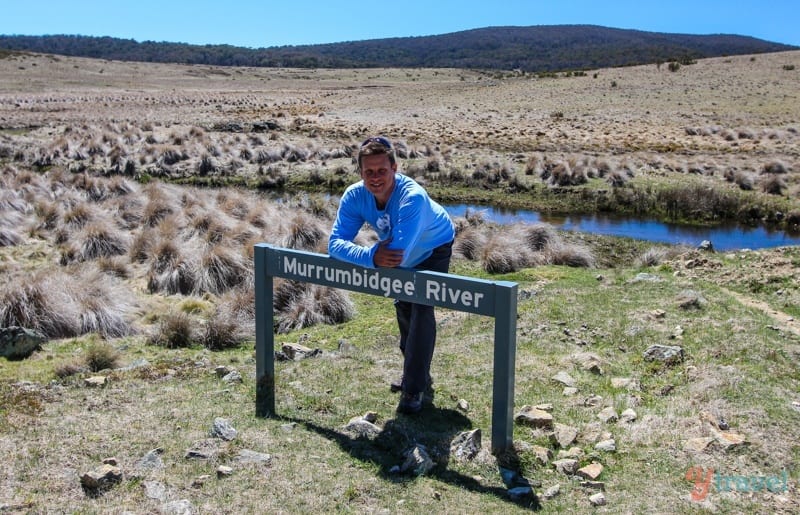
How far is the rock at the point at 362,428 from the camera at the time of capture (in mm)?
4895

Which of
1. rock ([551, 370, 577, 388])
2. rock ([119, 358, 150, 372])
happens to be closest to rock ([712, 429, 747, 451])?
rock ([551, 370, 577, 388])

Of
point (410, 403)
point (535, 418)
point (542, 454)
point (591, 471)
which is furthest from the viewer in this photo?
point (410, 403)

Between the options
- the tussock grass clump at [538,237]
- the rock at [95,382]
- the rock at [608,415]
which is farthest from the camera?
the tussock grass clump at [538,237]

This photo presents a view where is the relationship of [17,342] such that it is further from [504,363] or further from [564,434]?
[564,434]

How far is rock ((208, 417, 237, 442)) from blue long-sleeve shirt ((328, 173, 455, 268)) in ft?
4.30

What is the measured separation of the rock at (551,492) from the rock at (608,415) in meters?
1.11

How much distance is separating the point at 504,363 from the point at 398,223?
1089mm

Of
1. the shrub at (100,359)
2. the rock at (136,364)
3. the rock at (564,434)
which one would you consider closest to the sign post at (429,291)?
the rock at (564,434)

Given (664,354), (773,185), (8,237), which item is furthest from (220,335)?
(773,185)

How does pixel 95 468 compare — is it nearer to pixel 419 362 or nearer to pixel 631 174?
pixel 419 362

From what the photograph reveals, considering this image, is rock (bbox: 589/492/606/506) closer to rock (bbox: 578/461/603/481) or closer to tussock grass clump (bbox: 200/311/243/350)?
rock (bbox: 578/461/603/481)

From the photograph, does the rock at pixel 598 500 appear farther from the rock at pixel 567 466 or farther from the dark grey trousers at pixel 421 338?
the dark grey trousers at pixel 421 338

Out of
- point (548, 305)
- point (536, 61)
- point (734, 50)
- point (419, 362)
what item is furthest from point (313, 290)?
point (734, 50)

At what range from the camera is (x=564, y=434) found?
16.1ft
